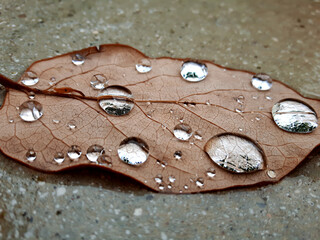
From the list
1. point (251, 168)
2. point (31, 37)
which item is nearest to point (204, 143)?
point (251, 168)

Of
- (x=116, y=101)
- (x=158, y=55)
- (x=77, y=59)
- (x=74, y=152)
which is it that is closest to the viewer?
(x=74, y=152)

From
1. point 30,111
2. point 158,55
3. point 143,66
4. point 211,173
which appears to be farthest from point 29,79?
point 211,173

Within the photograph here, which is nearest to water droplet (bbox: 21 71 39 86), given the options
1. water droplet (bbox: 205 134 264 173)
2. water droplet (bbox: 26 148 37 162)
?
water droplet (bbox: 26 148 37 162)

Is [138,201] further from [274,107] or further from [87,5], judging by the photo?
[87,5]

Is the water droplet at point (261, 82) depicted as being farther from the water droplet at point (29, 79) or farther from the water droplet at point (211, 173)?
the water droplet at point (29, 79)

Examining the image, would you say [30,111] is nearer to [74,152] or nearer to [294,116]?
[74,152]

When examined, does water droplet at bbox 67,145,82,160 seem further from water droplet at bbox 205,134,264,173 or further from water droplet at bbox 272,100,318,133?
water droplet at bbox 272,100,318,133
